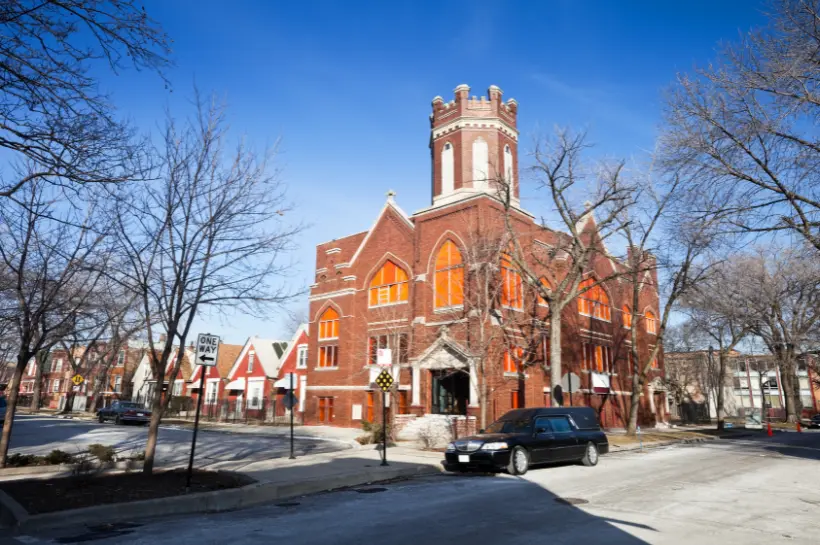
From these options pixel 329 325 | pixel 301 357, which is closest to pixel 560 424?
pixel 329 325

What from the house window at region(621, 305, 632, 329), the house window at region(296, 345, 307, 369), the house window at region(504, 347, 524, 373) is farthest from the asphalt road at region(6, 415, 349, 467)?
the house window at region(621, 305, 632, 329)

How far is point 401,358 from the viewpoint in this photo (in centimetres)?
3077

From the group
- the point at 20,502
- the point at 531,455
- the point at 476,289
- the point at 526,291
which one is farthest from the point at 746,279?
the point at 20,502

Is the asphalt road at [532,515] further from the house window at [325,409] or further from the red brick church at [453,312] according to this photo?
the house window at [325,409]

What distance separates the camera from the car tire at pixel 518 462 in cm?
1364

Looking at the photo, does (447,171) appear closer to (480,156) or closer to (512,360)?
(480,156)

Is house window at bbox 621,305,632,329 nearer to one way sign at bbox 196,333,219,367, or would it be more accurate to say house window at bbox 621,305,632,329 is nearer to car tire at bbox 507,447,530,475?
car tire at bbox 507,447,530,475

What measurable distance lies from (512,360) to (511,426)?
13219 mm

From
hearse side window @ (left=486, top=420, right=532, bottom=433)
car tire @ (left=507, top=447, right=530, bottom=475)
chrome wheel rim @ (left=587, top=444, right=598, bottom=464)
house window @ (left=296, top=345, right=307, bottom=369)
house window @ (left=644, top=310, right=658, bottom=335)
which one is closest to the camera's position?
car tire @ (left=507, top=447, right=530, bottom=475)

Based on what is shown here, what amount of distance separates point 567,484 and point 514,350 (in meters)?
15.8

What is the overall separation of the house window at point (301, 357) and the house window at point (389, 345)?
34.6 ft

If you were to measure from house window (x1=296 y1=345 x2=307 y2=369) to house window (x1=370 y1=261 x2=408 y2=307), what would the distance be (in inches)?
428

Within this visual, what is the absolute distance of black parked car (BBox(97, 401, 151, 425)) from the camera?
34.8 metres

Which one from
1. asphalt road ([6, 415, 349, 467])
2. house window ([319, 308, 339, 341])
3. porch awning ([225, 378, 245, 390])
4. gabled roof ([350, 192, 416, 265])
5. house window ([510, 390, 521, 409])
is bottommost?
asphalt road ([6, 415, 349, 467])
